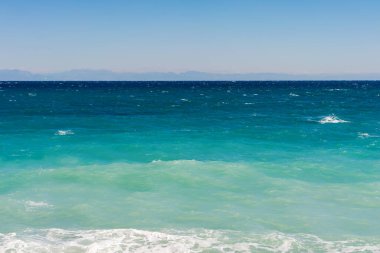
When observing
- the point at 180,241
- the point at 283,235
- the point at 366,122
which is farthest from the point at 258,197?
the point at 366,122

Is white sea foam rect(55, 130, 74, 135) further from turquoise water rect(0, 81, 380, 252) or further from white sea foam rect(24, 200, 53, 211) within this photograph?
white sea foam rect(24, 200, 53, 211)

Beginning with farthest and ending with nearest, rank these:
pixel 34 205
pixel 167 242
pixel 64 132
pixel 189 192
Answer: pixel 64 132 < pixel 189 192 < pixel 34 205 < pixel 167 242

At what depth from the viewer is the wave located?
15508 millimetres

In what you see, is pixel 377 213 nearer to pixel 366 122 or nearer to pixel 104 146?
pixel 104 146

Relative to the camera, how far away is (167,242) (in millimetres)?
16141

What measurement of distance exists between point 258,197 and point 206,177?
485cm

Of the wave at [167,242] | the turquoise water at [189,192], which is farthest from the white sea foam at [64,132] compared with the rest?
the wave at [167,242]

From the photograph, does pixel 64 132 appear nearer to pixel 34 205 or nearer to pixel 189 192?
pixel 34 205

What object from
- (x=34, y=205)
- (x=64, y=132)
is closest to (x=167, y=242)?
(x=34, y=205)

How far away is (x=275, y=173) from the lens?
27484 millimetres

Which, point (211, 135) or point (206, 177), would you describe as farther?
point (211, 135)

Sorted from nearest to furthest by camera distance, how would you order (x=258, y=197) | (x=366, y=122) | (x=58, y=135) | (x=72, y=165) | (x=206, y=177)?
(x=258, y=197) < (x=206, y=177) < (x=72, y=165) < (x=58, y=135) < (x=366, y=122)

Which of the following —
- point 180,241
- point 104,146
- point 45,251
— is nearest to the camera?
point 45,251

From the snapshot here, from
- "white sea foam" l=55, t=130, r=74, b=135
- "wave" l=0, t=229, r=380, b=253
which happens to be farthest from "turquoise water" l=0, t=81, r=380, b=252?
"white sea foam" l=55, t=130, r=74, b=135
